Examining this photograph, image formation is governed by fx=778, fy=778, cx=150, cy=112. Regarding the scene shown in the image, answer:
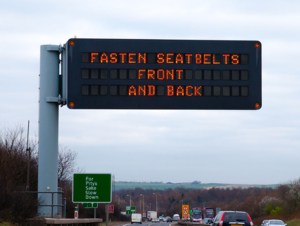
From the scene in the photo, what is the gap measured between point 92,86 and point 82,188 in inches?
164

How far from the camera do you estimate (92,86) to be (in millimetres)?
31656

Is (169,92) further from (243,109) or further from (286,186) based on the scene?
(286,186)

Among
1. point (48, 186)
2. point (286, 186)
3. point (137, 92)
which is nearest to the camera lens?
point (137, 92)

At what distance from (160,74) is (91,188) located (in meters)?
5.38

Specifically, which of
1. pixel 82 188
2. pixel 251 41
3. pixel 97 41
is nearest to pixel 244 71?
pixel 251 41

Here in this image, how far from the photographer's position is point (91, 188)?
3147cm

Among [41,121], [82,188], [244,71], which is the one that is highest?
[244,71]

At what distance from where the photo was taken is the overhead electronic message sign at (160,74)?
31.3m

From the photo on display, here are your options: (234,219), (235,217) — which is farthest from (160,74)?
(235,217)

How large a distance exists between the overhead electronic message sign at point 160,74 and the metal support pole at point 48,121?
1.41m

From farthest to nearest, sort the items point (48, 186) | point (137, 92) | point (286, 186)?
1. point (286, 186)
2. point (48, 186)
3. point (137, 92)

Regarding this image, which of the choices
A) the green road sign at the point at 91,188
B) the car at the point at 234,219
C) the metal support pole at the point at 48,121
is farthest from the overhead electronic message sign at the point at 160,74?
the car at the point at 234,219

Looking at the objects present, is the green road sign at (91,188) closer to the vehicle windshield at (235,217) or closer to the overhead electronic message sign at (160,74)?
the overhead electronic message sign at (160,74)

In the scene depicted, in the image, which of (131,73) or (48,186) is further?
(48,186)
